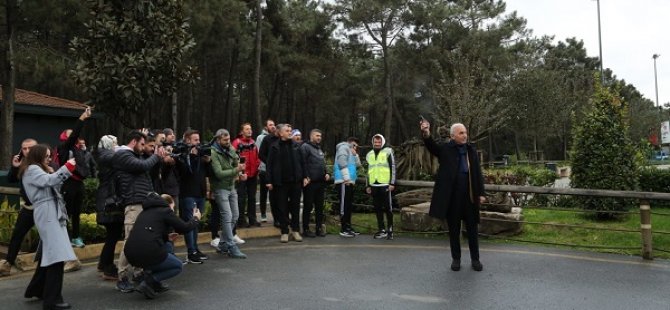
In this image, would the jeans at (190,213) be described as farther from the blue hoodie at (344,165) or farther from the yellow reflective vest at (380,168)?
the yellow reflective vest at (380,168)

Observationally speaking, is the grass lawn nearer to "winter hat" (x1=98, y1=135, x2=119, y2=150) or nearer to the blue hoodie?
the blue hoodie

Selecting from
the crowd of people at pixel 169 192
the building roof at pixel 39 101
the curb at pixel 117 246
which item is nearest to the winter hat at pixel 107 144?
the crowd of people at pixel 169 192

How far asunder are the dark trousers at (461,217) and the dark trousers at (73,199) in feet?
16.4

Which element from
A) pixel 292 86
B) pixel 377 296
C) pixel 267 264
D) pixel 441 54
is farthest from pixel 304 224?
pixel 292 86

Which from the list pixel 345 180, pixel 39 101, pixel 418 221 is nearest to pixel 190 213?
pixel 345 180

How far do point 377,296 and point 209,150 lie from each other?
3248 millimetres

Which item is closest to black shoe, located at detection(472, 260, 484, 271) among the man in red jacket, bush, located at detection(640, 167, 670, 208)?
the man in red jacket

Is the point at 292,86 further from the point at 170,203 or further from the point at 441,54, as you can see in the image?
the point at 170,203

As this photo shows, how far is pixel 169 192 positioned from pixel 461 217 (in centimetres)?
378

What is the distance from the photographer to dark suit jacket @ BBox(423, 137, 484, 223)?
22.2ft

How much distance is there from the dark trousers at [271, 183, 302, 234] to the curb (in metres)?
0.43

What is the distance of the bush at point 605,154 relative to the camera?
419 inches

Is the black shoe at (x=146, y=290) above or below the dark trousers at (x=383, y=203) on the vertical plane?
below

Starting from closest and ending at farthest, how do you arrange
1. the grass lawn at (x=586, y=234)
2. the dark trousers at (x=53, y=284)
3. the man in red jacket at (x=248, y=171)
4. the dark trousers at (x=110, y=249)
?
the dark trousers at (x=53, y=284) < the dark trousers at (x=110, y=249) < the grass lawn at (x=586, y=234) < the man in red jacket at (x=248, y=171)
